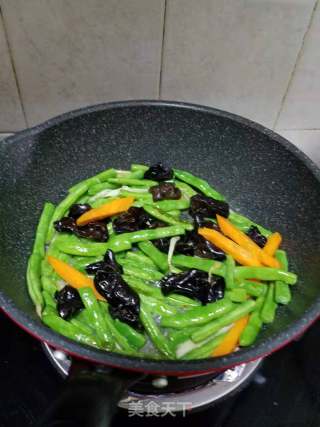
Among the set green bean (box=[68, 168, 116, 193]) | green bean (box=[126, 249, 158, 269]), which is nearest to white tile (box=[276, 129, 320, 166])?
green bean (box=[68, 168, 116, 193])

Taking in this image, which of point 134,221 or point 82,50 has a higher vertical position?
point 82,50

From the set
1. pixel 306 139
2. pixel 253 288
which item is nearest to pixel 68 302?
pixel 253 288

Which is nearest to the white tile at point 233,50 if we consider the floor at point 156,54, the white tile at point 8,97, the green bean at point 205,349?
the floor at point 156,54

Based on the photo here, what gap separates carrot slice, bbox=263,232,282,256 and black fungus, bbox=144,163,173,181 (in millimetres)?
507

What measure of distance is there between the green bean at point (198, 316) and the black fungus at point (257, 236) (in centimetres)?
35

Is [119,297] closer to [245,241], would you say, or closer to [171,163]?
[245,241]

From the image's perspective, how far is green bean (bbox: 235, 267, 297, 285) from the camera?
1.27m

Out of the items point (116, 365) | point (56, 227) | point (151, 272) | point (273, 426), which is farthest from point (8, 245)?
point (273, 426)

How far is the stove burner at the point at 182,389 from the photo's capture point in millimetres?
1066

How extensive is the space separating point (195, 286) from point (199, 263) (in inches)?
4.1

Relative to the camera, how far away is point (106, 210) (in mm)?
1467

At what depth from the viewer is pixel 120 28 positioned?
140cm

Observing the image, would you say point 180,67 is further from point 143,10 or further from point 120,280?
point 120,280

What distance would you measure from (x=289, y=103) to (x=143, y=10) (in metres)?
0.81
